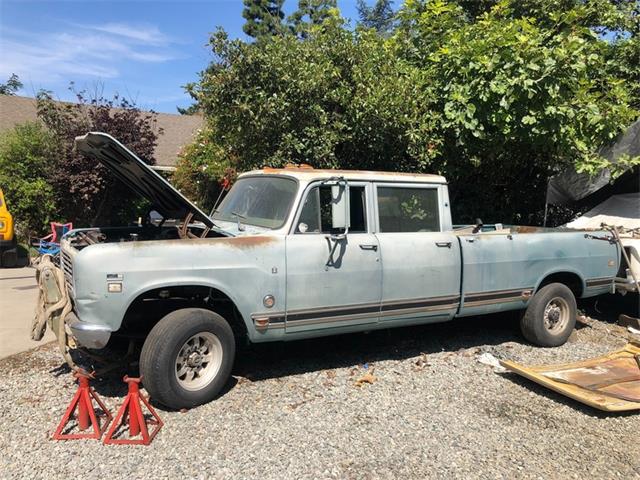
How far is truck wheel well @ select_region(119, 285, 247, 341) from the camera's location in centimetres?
450

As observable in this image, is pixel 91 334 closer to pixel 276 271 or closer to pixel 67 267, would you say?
pixel 67 267

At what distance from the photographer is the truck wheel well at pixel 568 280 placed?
6420 mm

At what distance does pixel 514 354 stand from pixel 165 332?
13.1 feet

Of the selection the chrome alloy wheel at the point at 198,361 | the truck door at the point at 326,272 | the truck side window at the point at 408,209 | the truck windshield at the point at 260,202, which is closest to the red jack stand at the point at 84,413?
the chrome alloy wheel at the point at 198,361

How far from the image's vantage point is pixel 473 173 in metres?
9.13

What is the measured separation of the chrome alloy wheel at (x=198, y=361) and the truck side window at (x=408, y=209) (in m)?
2.00

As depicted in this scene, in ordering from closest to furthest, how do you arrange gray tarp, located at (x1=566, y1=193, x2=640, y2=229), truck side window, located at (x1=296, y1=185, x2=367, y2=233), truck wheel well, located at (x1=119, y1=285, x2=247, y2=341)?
truck wheel well, located at (x1=119, y1=285, x2=247, y2=341) → truck side window, located at (x1=296, y1=185, x2=367, y2=233) → gray tarp, located at (x1=566, y1=193, x2=640, y2=229)

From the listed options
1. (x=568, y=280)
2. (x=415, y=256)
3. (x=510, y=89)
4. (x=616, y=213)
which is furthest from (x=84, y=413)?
(x=616, y=213)

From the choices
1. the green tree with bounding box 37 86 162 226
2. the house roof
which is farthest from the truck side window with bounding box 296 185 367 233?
the house roof

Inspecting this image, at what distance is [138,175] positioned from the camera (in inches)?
191

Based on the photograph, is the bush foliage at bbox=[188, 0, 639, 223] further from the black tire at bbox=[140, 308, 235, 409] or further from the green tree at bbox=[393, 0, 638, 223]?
the black tire at bbox=[140, 308, 235, 409]

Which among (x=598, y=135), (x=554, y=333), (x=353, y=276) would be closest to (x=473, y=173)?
(x=598, y=135)

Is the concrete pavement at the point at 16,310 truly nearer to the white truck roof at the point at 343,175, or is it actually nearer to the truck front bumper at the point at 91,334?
the truck front bumper at the point at 91,334

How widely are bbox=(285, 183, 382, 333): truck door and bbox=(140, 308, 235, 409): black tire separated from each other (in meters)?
0.63
